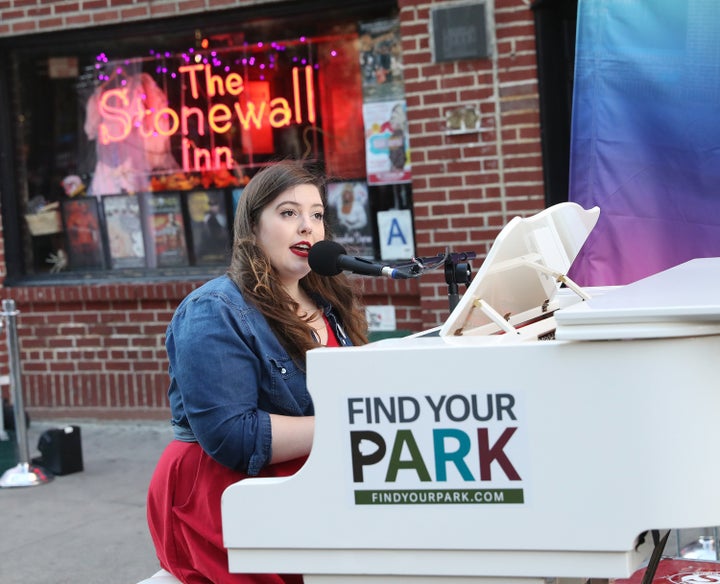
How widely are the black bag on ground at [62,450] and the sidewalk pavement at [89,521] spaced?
0.19 ft

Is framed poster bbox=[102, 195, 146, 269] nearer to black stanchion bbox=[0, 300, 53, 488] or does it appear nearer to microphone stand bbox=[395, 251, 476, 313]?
black stanchion bbox=[0, 300, 53, 488]

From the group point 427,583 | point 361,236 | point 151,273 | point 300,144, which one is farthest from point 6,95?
point 427,583

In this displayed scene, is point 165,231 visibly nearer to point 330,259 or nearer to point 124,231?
point 124,231

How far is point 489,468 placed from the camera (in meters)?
2.47

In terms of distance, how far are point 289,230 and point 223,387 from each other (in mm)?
514

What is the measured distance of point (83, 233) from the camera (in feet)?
28.5

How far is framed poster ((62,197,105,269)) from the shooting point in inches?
340

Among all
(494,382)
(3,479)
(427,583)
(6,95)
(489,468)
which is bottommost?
(3,479)

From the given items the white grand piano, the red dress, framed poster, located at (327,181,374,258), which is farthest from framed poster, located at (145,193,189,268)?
the white grand piano

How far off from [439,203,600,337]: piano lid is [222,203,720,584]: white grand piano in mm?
23

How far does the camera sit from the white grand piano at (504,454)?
2352 mm

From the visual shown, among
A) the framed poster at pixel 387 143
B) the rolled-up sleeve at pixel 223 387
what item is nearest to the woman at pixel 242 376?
the rolled-up sleeve at pixel 223 387

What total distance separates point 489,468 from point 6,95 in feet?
23.2

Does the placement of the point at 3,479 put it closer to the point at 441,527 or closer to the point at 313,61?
the point at 313,61
